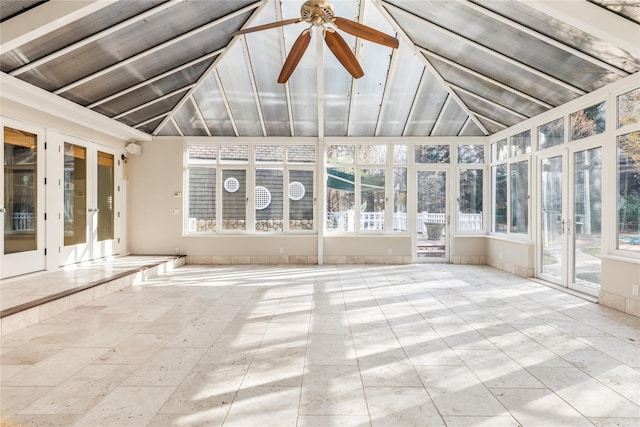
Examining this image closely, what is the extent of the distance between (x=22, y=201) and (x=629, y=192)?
8.30m

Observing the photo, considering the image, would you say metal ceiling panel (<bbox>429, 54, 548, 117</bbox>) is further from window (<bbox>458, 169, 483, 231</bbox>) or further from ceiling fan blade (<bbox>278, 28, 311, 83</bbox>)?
ceiling fan blade (<bbox>278, 28, 311, 83</bbox>)

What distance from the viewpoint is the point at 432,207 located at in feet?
27.0

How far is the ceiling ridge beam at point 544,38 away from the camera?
4285mm

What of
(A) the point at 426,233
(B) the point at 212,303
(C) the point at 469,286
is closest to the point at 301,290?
(B) the point at 212,303

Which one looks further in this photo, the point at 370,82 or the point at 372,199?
the point at 372,199

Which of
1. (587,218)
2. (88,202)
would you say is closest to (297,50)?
(587,218)

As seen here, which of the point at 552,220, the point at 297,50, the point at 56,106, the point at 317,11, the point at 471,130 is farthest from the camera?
the point at 471,130

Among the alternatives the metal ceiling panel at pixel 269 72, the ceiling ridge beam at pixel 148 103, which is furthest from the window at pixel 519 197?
the ceiling ridge beam at pixel 148 103

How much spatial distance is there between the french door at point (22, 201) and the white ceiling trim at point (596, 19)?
6753 millimetres

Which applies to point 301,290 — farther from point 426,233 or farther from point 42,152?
point 42,152

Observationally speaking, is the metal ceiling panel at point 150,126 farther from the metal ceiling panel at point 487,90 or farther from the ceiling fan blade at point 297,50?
the metal ceiling panel at point 487,90

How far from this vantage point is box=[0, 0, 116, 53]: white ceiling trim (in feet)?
11.8

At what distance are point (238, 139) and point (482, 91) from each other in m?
5.14

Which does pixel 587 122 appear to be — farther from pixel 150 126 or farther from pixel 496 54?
pixel 150 126
